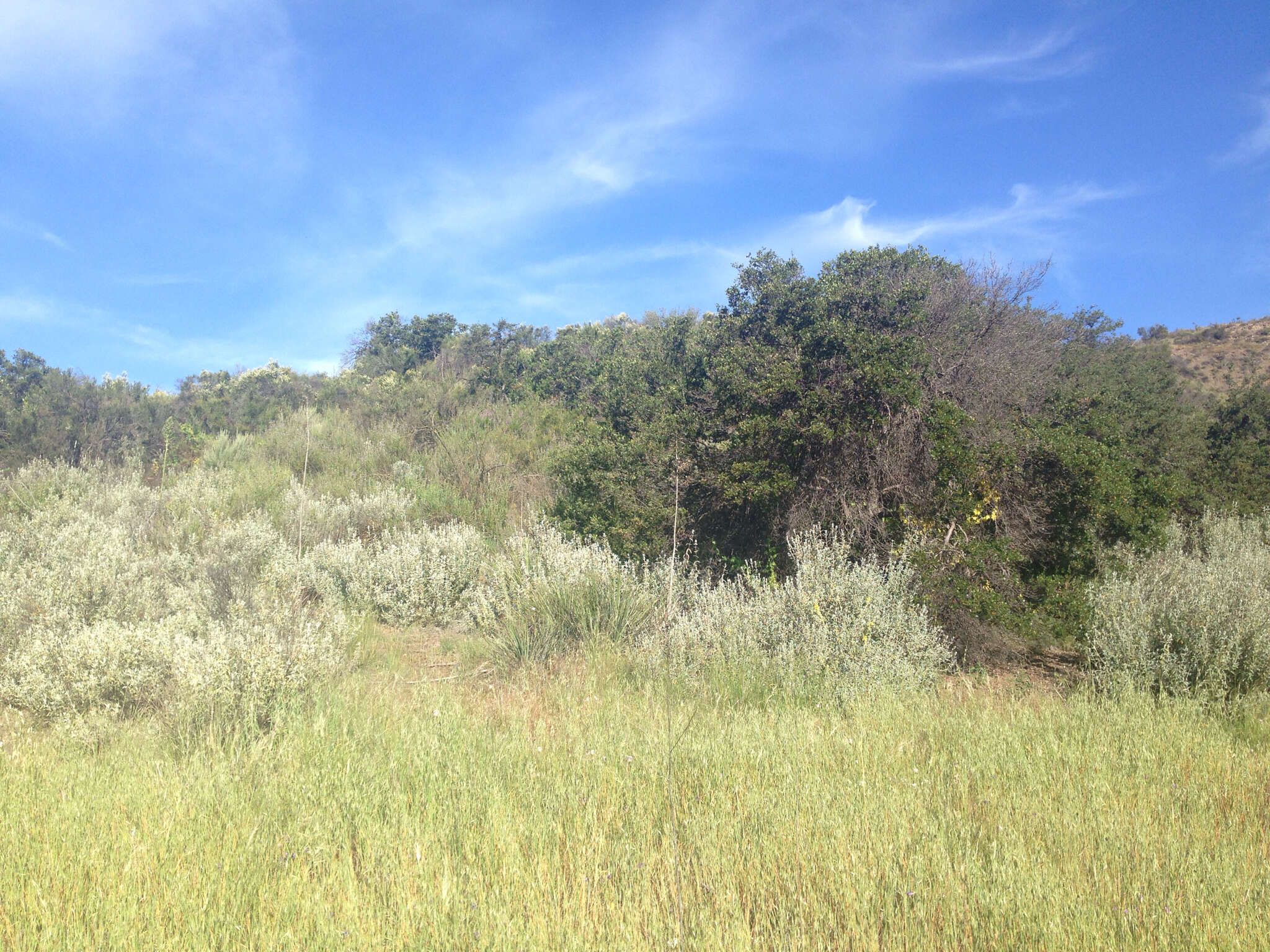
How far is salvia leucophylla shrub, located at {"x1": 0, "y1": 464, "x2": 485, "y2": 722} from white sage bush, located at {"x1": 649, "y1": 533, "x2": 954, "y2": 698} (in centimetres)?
294

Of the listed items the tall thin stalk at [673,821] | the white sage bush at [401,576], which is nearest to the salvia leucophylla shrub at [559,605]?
the white sage bush at [401,576]

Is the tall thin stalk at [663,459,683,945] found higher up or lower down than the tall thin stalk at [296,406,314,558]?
lower down

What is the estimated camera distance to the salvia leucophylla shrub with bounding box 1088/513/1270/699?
540 centimetres

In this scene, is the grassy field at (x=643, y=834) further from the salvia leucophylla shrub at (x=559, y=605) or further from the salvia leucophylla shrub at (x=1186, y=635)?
the salvia leucophylla shrub at (x=559, y=605)

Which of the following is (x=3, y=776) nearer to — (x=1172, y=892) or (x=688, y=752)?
(x=688, y=752)

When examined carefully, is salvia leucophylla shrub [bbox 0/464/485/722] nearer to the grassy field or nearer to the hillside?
the grassy field

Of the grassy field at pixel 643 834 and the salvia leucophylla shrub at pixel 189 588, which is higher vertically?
the salvia leucophylla shrub at pixel 189 588

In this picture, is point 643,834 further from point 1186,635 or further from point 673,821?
point 1186,635

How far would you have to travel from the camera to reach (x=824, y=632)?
229 inches

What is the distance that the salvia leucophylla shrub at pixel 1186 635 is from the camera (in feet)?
17.7

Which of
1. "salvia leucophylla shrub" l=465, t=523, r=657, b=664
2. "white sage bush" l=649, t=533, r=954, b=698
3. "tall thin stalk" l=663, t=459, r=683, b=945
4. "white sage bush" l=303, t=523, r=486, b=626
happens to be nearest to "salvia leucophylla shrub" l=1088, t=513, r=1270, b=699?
"white sage bush" l=649, t=533, r=954, b=698

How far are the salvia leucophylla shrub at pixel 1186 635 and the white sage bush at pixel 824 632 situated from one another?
52.1 inches

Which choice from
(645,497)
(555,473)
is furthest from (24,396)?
(645,497)

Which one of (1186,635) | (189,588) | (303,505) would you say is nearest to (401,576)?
(303,505)
